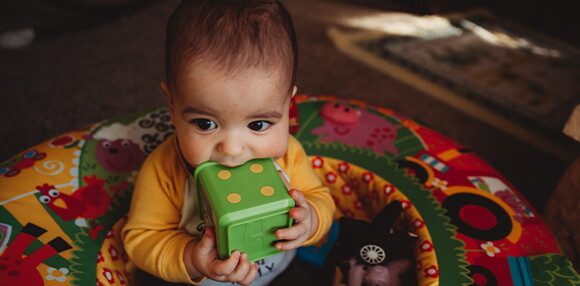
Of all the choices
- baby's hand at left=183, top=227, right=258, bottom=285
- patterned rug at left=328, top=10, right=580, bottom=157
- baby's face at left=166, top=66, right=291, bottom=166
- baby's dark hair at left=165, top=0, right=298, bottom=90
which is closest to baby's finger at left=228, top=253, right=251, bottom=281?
baby's hand at left=183, top=227, right=258, bottom=285

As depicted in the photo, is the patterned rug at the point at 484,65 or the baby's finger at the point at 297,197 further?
the patterned rug at the point at 484,65

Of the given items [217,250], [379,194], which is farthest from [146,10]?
[217,250]

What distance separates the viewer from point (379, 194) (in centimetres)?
81

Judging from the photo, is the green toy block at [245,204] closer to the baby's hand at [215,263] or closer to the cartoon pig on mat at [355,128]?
the baby's hand at [215,263]

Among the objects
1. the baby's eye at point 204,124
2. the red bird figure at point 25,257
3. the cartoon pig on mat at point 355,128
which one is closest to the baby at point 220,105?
the baby's eye at point 204,124

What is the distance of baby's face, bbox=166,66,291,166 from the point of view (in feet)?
1.63

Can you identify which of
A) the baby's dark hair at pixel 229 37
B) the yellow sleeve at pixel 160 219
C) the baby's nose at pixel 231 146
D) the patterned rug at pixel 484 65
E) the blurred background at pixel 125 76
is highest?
the baby's dark hair at pixel 229 37

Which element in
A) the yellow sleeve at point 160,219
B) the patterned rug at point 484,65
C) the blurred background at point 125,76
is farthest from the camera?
the patterned rug at point 484,65

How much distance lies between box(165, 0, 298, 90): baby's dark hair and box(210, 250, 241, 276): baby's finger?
8.3 inches

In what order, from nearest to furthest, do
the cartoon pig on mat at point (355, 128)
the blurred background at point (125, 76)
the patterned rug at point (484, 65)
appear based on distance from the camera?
the cartoon pig on mat at point (355, 128) → the blurred background at point (125, 76) → the patterned rug at point (484, 65)

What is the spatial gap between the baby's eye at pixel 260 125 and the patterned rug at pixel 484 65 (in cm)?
118

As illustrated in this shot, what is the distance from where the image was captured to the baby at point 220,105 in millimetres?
497

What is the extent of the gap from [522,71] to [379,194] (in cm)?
131

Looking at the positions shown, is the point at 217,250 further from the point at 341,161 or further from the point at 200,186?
the point at 341,161
